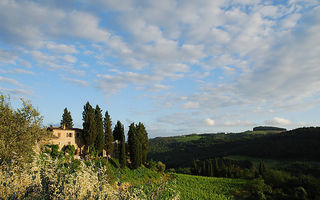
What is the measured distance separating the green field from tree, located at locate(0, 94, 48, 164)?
30.0 m

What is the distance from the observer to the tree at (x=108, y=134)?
177 ft

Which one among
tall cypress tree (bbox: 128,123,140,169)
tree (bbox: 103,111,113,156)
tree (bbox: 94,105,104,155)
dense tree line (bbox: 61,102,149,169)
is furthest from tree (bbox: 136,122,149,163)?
tree (bbox: 94,105,104,155)

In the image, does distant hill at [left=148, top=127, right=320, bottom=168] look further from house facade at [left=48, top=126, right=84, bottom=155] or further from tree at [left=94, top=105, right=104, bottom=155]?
house facade at [left=48, top=126, right=84, bottom=155]

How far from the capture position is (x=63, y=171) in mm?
7199

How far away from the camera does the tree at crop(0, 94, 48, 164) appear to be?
58.2 ft

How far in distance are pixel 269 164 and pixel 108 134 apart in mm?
77340

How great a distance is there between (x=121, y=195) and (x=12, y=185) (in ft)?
16.8

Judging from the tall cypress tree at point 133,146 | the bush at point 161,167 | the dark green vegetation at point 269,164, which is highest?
the tall cypress tree at point 133,146

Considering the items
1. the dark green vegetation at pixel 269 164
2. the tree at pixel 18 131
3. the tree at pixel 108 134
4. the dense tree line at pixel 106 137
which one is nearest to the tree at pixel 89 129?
the dense tree line at pixel 106 137

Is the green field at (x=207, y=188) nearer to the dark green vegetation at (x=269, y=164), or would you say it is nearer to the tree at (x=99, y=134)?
the dark green vegetation at (x=269, y=164)

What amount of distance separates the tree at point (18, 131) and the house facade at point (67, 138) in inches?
1126

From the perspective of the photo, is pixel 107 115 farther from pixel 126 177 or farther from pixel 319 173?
pixel 319 173

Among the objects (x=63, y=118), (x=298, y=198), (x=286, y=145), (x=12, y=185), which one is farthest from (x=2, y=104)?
(x=286, y=145)

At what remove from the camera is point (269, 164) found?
92938 mm
